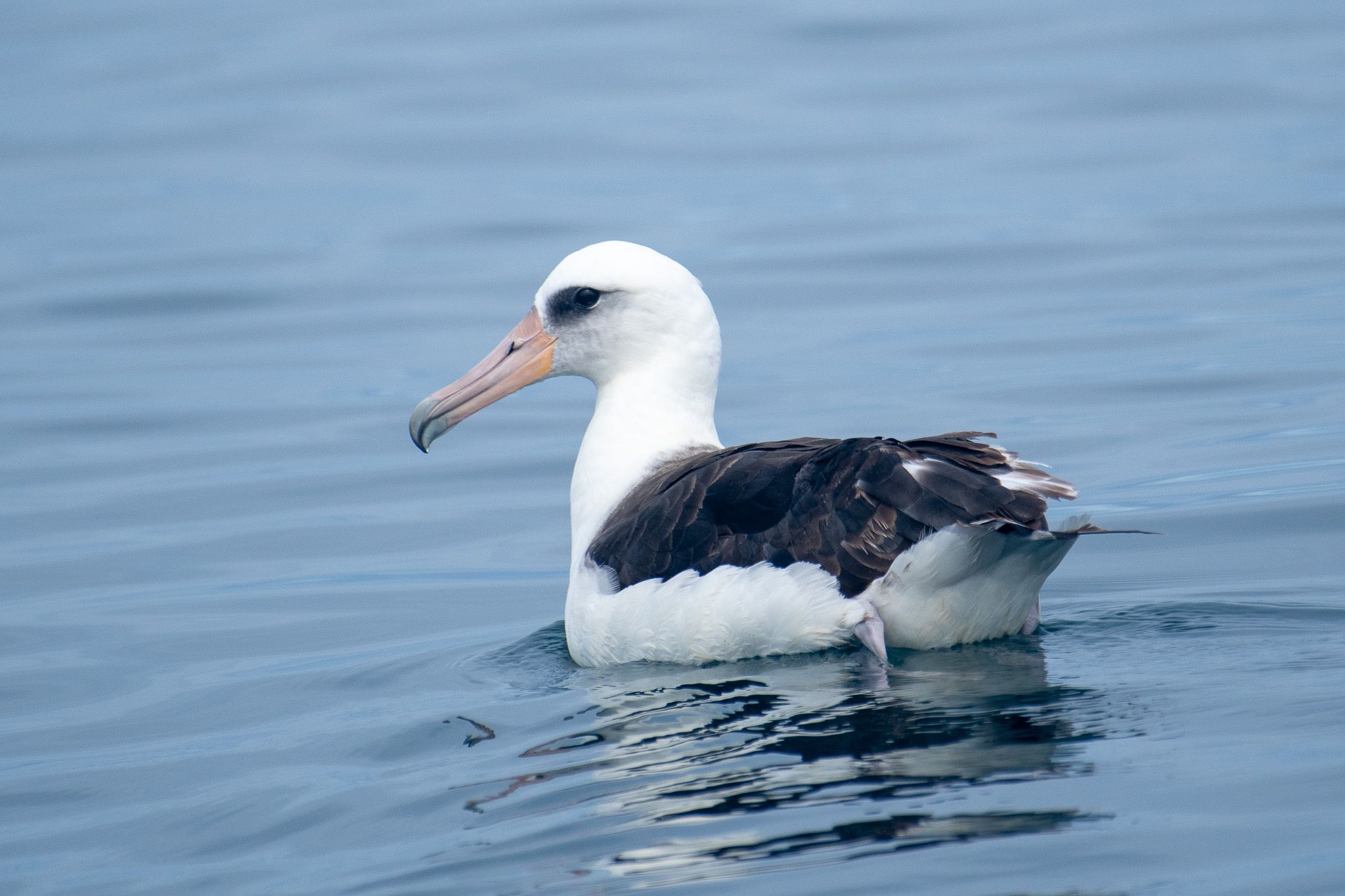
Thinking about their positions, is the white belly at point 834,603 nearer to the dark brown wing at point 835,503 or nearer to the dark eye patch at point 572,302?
the dark brown wing at point 835,503

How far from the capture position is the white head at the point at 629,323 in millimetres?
8688

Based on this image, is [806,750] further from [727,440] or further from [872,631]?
[727,440]

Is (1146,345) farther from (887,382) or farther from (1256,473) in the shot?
(1256,473)

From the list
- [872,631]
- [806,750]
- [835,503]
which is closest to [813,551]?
[835,503]

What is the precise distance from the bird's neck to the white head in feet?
0.03

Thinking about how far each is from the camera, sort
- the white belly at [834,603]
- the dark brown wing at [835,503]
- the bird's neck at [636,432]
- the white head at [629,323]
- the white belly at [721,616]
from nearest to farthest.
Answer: the dark brown wing at [835,503], the white belly at [834,603], the white belly at [721,616], the bird's neck at [636,432], the white head at [629,323]

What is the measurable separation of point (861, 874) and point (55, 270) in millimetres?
17213

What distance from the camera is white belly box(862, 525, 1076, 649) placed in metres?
6.95

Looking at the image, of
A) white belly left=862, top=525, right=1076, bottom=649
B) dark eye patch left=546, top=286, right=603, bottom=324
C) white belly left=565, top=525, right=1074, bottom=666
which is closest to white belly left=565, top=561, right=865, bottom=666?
white belly left=565, top=525, right=1074, bottom=666

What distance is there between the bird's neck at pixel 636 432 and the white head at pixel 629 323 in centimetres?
1

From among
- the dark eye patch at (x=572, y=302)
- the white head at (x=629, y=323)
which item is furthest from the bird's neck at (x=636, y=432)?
the dark eye patch at (x=572, y=302)

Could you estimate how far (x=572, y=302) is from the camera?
28.9 ft

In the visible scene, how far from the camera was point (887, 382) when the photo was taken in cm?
1411

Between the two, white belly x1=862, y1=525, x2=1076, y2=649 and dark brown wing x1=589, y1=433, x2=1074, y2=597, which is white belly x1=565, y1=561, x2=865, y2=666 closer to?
dark brown wing x1=589, y1=433, x2=1074, y2=597
